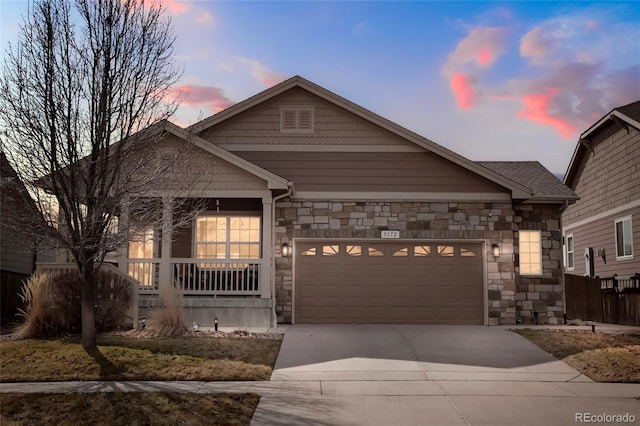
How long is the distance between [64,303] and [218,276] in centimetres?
410

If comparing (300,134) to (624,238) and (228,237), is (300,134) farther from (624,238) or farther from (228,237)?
Result: (624,238)

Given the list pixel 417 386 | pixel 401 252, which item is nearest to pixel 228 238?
pixel 401 252

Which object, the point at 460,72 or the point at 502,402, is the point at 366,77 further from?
the point at 502,402

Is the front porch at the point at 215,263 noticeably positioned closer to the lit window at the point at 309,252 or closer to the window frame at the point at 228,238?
the window frame at the point at 228,238

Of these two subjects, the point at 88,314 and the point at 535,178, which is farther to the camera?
the point at 535,178

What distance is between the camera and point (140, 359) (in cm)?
1015

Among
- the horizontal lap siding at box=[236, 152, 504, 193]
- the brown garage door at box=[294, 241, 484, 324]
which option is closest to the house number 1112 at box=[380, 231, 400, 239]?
the brown garage door at box=[294, 241, 484, 324]

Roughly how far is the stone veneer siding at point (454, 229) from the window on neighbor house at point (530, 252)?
18 centimetres

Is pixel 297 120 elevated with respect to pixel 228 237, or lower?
elevated

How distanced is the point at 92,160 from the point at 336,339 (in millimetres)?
5942

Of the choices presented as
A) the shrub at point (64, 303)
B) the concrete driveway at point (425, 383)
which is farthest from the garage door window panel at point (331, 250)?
the shrub at point (64, 303)

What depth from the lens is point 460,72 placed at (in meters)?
17.0

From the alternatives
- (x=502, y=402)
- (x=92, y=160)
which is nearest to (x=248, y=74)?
(x=92, y=160)

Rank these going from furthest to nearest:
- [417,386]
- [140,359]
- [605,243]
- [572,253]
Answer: [572,253]
[605,243]
[140,359]
[417,386]
